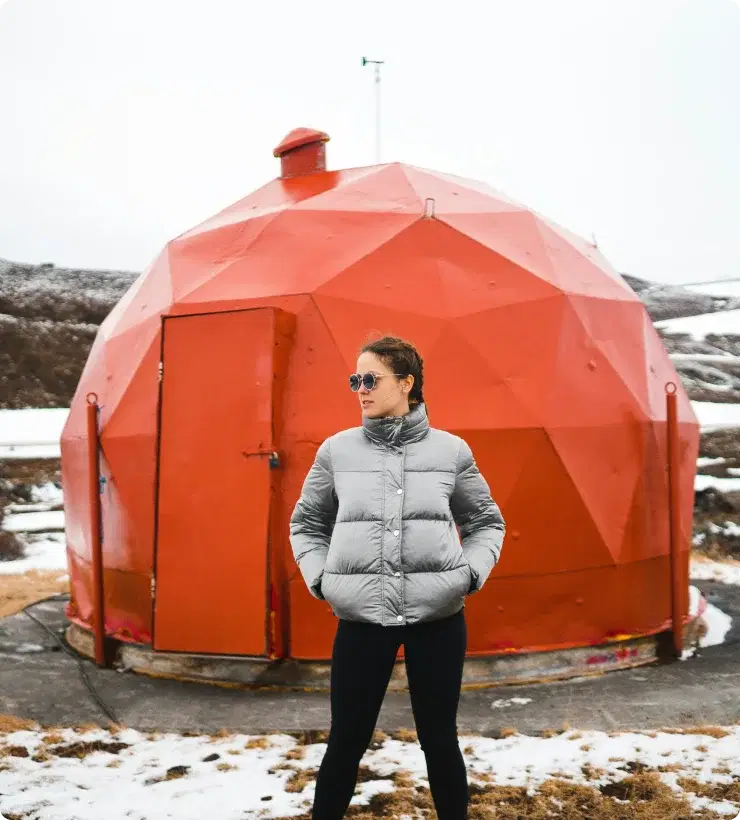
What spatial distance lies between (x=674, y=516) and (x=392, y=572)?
15.4ft

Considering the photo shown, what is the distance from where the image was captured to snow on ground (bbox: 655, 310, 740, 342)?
3906 cm

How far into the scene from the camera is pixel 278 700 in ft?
19.5

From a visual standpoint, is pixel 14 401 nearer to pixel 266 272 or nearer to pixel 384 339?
pixel 266 272

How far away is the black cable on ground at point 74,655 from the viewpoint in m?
5.78

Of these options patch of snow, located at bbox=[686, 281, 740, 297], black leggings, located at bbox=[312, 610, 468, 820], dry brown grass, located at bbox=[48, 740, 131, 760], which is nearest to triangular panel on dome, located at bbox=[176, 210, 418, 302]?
dry brown grass, located at bbox=[48, 740, 131, 760]

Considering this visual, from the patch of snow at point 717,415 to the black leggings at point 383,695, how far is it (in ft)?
69.2

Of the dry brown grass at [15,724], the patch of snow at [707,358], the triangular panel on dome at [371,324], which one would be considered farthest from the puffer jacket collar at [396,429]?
the patch of snow at [707,358]

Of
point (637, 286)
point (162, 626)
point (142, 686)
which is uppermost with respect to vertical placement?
point (637, 286)

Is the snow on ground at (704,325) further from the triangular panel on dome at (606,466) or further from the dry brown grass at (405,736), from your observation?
the dry brown grass at (405,736)

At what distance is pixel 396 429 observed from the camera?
309 centimetres

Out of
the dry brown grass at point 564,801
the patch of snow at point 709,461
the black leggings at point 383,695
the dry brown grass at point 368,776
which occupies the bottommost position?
the dry brown grass at point 368,776

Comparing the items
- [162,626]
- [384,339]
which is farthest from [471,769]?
[162,626]

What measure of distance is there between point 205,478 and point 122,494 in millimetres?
1004

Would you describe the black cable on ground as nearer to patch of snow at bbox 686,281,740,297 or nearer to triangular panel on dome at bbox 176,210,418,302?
triangular panel on dome at bbox 176,210,418,302
